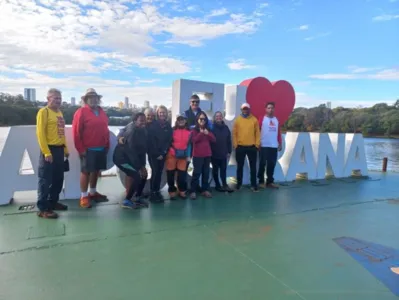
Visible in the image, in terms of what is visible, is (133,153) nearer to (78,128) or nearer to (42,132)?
(78,128)

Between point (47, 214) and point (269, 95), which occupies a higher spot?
point (269, 95)

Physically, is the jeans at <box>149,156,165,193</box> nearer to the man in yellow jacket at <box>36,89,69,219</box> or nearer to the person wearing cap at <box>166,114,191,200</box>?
the person wearing cap at <box>166,114,191,200</box>

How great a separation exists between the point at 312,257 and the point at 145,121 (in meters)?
2.67

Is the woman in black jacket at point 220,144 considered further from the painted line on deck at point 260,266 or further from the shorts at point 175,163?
the painted line on deck at point 260,266

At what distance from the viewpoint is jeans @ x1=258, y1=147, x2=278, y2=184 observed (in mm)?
5617

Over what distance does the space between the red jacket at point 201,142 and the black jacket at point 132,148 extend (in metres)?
0.87

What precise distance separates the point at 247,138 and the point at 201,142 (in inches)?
38.7

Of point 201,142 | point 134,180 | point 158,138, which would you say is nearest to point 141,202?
point 134,180

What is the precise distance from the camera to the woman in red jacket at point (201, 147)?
4.72m

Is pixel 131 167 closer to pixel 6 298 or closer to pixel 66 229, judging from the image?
pixel 66 229

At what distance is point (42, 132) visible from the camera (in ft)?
11.6

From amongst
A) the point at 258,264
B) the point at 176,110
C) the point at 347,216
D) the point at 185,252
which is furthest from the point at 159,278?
the point at 176,110

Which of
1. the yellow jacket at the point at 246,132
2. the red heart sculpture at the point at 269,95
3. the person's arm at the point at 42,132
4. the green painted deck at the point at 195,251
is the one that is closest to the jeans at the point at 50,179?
the person's arm at the point at 42,132

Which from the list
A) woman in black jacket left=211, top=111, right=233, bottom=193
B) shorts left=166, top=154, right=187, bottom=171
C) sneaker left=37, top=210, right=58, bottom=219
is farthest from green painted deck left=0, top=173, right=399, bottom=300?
woman in black jacket left=211, top=111, right=233, bottom=193
